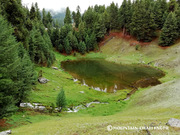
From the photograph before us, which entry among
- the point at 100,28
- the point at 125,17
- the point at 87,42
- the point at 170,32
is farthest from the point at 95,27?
the point at 170,32

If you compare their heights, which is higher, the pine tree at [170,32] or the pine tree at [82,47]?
the pine tree at [170,32]

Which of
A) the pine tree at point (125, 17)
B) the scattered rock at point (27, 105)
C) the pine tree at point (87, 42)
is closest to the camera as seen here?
the scattered rock at point (27, 105)

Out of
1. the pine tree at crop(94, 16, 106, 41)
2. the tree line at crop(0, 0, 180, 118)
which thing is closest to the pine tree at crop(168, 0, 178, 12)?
the tree line at crop(0, 0, 180, 118)

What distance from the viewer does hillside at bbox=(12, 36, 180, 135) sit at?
48.2ft

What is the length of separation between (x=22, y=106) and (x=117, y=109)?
66.0 ft

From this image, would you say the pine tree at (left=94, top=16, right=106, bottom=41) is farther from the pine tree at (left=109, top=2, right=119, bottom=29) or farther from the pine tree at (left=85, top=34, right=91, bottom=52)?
the pine tree at (left=85, top=34, right=91, bottom=52)

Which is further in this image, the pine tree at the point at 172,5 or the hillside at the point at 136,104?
the pine tree at the point at 172,5

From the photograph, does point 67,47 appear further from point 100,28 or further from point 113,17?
point 113,17

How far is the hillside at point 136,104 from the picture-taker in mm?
14688

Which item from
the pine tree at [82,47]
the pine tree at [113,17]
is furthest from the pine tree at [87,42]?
the pine tree at [113,17]

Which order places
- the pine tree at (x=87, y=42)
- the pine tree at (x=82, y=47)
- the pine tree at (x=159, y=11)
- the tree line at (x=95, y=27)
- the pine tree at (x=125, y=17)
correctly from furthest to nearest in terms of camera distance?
the pine tree at (x=87, y=42)
the pine tree at (x=125, y=17)
the pine tree at (x=82, y=47)
the pine tree at (x=159, y=11)
the tree line at (x=95, y=27)

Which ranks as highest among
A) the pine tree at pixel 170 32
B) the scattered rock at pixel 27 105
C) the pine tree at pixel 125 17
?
the pine tree at pixel 125 17

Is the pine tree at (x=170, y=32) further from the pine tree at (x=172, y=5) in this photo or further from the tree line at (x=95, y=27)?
the pine tree at (x=172, y=5)

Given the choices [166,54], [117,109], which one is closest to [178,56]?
[166,54]
